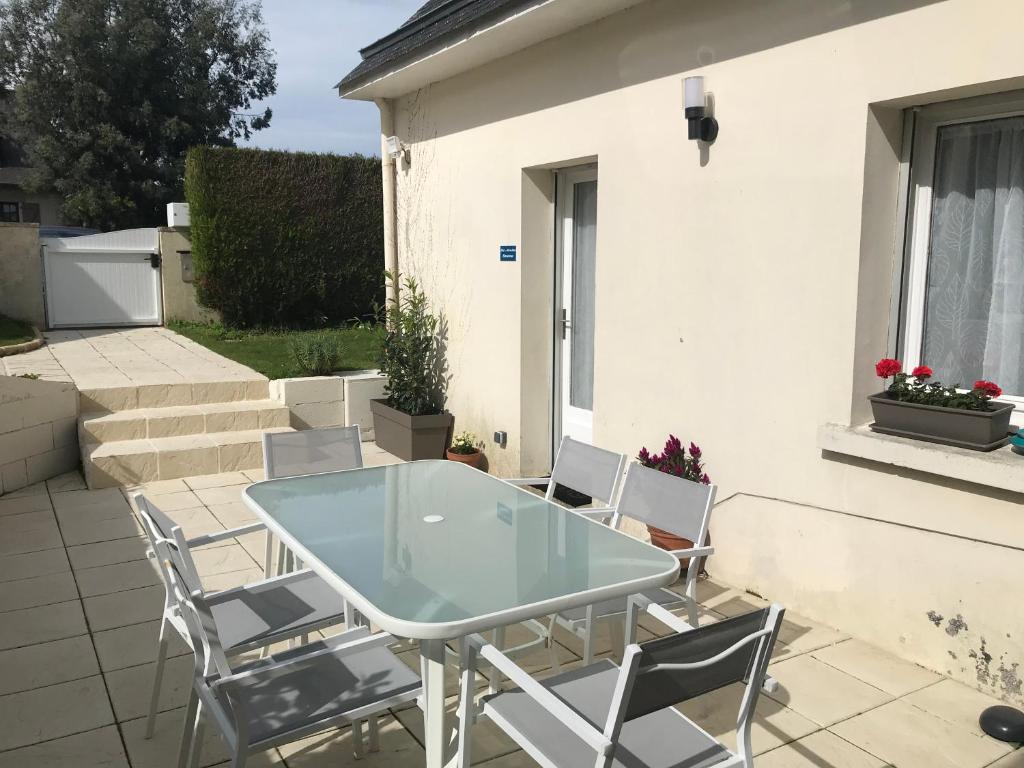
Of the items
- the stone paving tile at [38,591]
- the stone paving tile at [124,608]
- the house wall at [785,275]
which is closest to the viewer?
the house wall at [785,275]

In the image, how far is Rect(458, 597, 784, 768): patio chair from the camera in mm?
1969

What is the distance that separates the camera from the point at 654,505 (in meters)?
3.59

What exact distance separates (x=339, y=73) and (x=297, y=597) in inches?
257

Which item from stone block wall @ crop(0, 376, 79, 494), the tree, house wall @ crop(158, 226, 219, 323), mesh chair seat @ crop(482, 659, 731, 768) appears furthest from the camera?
the tree

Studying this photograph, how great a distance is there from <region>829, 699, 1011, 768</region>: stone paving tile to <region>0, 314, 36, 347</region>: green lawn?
33.5 feet

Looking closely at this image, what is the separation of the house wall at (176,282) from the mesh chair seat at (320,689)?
11.5 metres

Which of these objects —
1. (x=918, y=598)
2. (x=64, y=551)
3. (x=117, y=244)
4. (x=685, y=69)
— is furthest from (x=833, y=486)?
(x=117, y=244)

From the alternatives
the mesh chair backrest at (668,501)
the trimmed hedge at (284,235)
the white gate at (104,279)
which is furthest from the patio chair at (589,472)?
the white gate at (104,279)

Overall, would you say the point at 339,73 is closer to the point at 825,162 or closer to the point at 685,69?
the point at 685,69

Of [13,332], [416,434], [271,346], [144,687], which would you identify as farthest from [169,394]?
[144,687]

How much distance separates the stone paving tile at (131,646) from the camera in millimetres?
3797

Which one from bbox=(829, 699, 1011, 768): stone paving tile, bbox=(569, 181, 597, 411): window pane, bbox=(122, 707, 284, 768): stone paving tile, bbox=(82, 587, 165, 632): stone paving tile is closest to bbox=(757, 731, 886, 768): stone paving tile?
bbox=(829, 699, 1011, 768): stone paving tile

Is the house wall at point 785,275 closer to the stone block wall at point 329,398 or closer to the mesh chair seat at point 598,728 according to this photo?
A: the mesh chair seat at point 598,728

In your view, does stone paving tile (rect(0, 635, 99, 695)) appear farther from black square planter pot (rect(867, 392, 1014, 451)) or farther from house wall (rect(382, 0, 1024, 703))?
black square planter pot (rect(867, 392, 1014, 451))
